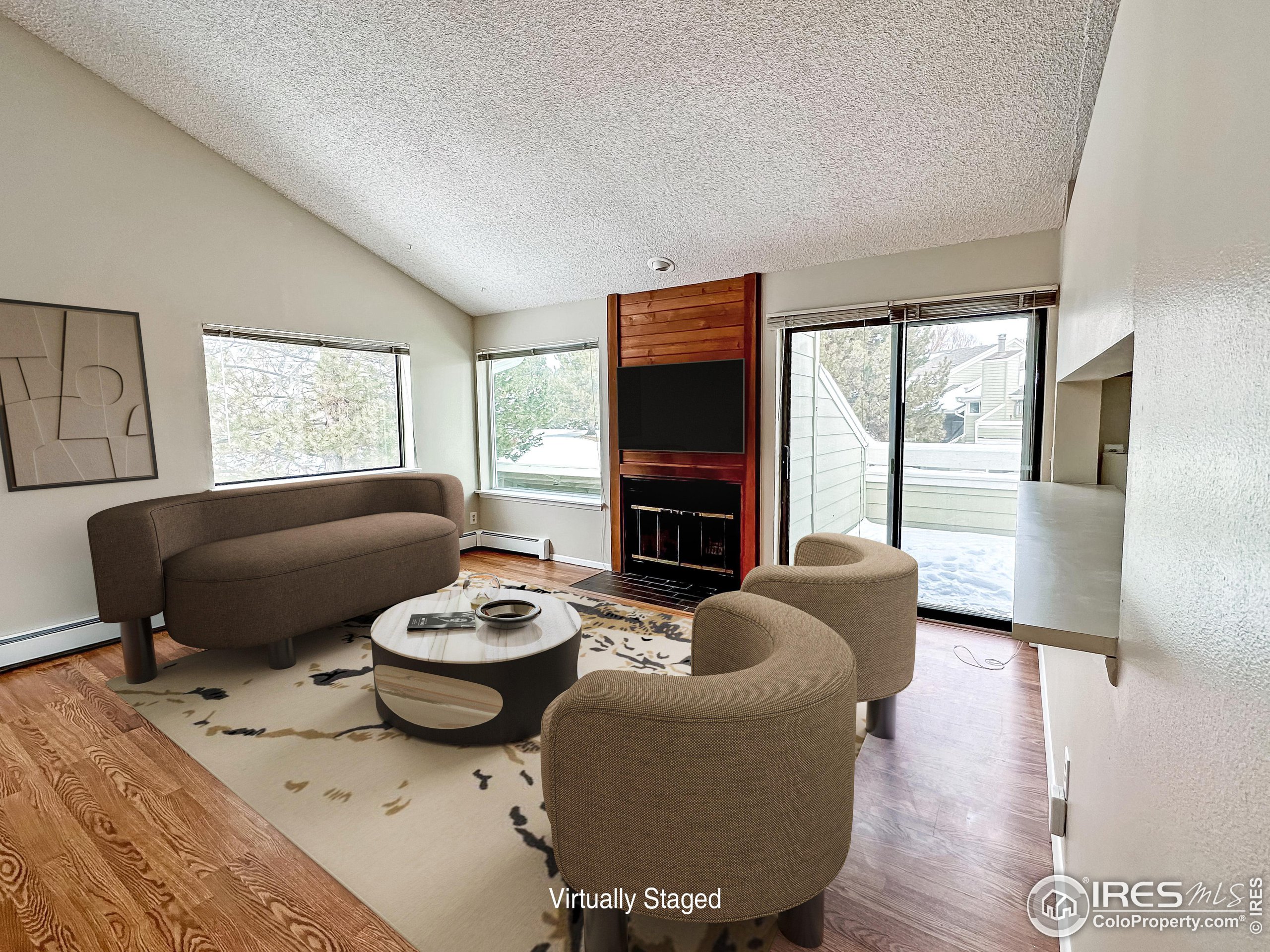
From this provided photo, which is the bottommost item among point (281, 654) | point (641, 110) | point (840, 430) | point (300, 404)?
point (281, 654)

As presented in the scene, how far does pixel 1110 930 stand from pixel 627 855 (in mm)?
841

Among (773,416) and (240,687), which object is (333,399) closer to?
(240,687)

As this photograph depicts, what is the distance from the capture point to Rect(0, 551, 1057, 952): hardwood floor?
1.56m

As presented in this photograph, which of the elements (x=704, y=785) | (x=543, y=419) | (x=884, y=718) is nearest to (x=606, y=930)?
(x=704, y=785)

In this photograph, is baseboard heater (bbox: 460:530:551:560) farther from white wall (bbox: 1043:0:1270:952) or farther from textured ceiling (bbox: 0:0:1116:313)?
white wall (bbox: 1043:0:1270:952)

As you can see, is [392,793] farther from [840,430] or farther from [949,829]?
[840,430]

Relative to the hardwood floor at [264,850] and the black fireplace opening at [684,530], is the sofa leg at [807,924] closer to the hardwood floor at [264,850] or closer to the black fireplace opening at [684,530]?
the hardwood floor at [264,850]

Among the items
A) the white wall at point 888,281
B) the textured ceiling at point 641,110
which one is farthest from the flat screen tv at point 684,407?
the textured ceiling at point 641,110

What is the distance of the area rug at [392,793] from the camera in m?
1.59

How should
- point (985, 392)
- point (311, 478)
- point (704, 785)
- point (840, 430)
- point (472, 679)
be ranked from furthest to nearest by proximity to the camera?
point (311, 478) → point (840, 430) → point (985, 392) → point (472, 679) → point (704, 785)

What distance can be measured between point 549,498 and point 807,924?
4383 mm

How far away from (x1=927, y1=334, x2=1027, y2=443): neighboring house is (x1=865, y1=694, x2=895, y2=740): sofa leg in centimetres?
195

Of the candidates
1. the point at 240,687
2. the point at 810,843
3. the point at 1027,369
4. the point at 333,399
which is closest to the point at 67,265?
the point at 333,399

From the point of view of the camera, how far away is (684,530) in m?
4.79
